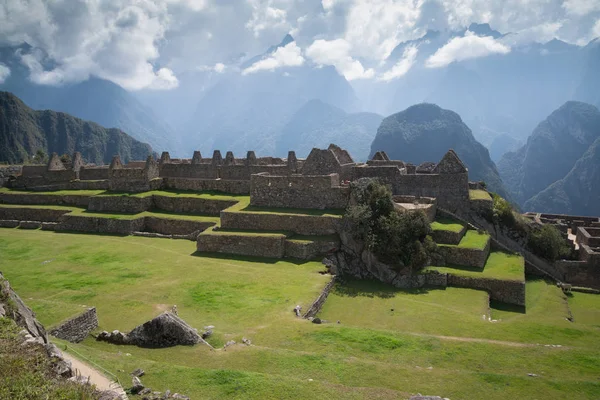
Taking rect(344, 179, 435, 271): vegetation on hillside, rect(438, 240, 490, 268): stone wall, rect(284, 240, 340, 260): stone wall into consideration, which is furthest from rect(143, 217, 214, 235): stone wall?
rect(438, 240, 490, 268): stone wall

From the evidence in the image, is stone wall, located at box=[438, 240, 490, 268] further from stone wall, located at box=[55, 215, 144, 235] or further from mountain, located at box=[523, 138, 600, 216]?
Answer: mountain, located at box=[523, 138, 600, 216]

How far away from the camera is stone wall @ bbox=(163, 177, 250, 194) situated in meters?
29.6

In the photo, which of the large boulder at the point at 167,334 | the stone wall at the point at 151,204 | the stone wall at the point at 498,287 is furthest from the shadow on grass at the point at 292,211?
the large boulder at the point at 167,334

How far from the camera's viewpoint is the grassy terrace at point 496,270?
58.5 ft

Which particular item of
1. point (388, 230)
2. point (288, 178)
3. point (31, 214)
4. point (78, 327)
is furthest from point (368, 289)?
point (31, 214)

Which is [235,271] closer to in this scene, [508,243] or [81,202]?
[508,243]

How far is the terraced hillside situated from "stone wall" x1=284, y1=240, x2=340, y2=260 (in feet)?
0.20

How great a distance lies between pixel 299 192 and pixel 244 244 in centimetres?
505

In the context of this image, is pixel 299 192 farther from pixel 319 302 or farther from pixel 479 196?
pixel 479 196

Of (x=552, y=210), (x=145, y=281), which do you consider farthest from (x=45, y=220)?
(x=552, y=210)

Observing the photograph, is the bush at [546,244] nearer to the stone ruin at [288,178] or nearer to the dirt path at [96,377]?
the stone ruin at [288,178]

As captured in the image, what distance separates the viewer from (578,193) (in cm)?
11550

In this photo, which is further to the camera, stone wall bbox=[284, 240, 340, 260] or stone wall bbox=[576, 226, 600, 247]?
stone wall bbox=[576, 226, 600, 247]

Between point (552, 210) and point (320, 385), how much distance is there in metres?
127
